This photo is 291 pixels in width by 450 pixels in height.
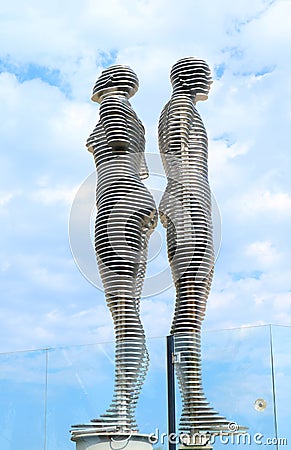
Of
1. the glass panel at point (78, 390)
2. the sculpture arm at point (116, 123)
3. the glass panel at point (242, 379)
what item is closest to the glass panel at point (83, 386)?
the glass panel at point (78, 390)

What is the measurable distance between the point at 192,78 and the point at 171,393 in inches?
158

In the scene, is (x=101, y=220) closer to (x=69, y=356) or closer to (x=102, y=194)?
(x=102, y=194)

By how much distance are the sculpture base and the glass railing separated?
0.10m

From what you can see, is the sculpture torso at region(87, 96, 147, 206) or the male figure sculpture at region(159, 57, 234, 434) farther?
the sculpture torso at region(87, 96, 147, 206)

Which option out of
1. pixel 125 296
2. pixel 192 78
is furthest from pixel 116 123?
pixel 125 296

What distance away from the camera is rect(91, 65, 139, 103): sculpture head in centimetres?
984

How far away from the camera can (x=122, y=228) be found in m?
8.93

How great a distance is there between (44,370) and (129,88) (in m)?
3.63

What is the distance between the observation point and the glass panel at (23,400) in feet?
28.6

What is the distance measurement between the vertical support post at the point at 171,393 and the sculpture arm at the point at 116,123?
2.45m

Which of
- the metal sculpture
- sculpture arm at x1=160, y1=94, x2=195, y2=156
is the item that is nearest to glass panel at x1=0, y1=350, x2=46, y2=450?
the metal sculpture

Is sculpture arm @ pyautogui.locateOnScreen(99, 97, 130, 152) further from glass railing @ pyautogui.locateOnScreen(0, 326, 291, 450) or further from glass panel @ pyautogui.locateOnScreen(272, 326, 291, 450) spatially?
glass panel @ pyautogui.locateOnScreen(272, 326, 291, 450)

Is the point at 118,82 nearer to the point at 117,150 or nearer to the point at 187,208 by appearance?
the point at 117,150

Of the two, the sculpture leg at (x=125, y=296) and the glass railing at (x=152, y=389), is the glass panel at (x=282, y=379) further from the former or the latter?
the sculpture leg at (x=125, y=296)
